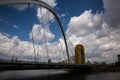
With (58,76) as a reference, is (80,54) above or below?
above

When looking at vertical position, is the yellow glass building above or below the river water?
above

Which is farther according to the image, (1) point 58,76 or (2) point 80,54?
(2) point 80,54

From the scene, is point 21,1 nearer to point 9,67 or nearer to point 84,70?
point 9,67

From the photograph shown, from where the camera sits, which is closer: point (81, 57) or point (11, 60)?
point (11, 60)

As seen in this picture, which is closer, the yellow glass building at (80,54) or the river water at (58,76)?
the river water at (58,76)

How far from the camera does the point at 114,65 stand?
109m

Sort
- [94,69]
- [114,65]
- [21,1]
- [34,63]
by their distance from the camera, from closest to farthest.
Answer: [21,1]
[34,63]
[94,69]
[114,65]

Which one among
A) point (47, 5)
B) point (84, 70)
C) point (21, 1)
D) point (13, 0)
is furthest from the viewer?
point (84, 70)

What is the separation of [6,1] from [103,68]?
84.6 metres

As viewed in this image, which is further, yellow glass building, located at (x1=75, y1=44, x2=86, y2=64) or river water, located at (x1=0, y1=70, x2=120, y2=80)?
yellow glass building, located at (x1=75, y1=44, x2=86, y2=64)

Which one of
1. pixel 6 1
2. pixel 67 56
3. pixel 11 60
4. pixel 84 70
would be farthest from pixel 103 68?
pixel 6 1

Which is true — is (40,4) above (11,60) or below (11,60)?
above

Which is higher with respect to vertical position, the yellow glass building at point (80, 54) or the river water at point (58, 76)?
the yellow glass building at point (80, 54)

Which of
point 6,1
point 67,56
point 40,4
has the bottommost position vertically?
point 67,56
